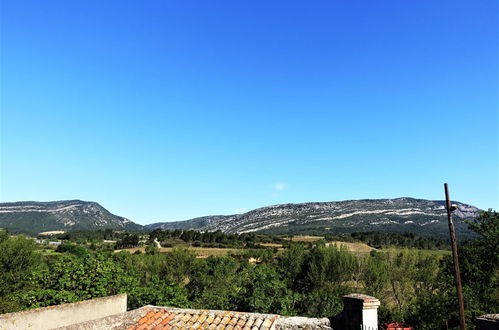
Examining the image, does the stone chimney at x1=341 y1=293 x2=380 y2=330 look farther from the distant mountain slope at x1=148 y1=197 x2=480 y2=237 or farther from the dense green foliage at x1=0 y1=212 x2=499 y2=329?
the distant mountain slope at x1=148 y1=197 x2=480 y2=237

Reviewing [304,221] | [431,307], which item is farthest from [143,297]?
[304,221]

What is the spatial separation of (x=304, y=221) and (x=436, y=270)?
12695 cm

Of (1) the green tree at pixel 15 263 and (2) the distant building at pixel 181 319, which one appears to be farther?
(1) the green tree at pixel 15 263

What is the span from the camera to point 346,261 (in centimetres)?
4009

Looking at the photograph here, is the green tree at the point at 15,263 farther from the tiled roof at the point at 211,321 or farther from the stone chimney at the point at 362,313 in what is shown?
the stone chimney at the point at 362,313

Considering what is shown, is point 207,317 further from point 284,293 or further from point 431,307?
point 431,307

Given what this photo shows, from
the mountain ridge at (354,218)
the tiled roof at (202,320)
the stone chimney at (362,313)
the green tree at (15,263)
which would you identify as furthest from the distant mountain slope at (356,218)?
the tiled roof at (202,320)

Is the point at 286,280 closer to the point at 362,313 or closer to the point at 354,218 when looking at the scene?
the point at 362,313

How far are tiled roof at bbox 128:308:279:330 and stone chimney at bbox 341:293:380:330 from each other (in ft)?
6.54

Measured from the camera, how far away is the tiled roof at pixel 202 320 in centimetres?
874

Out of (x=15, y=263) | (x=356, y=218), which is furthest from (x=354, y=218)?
(x=15, y=263)

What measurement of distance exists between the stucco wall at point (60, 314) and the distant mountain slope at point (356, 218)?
124 metres

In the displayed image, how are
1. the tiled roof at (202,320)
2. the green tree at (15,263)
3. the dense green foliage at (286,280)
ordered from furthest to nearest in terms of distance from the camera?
the green tree at (15,263) < the dense green foliage at (286,280) < the tiled roof at (202,320)

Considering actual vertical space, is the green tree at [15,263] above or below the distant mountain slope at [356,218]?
below
